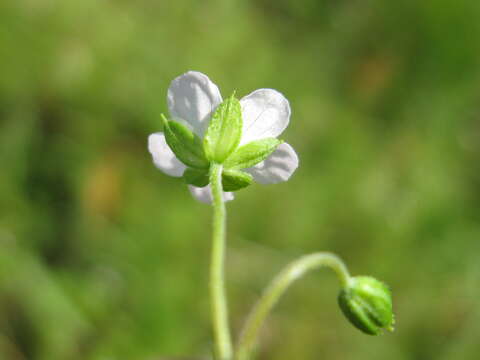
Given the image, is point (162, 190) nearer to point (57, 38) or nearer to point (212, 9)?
point (57, 38)

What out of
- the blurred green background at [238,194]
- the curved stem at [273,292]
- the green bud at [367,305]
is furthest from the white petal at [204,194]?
the blurred green background at [238,194]

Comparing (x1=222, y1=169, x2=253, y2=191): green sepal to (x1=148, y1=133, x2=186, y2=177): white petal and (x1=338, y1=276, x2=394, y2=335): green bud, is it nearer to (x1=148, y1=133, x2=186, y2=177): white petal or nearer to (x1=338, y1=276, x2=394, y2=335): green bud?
(x1=148, y1=133, x2=186, y2=177): white petal


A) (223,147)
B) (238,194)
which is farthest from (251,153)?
(238,194)

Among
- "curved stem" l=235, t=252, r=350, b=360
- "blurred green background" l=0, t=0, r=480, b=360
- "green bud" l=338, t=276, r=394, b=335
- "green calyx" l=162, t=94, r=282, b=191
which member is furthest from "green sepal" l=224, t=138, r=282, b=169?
"blurred green background" l=0, t=0, r=480, b=360

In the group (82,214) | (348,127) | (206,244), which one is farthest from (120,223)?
(348,127)

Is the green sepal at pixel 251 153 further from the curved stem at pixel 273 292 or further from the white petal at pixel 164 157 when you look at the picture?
the curved stem at pixel 273 292

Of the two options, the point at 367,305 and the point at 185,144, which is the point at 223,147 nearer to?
the point at 185,144
